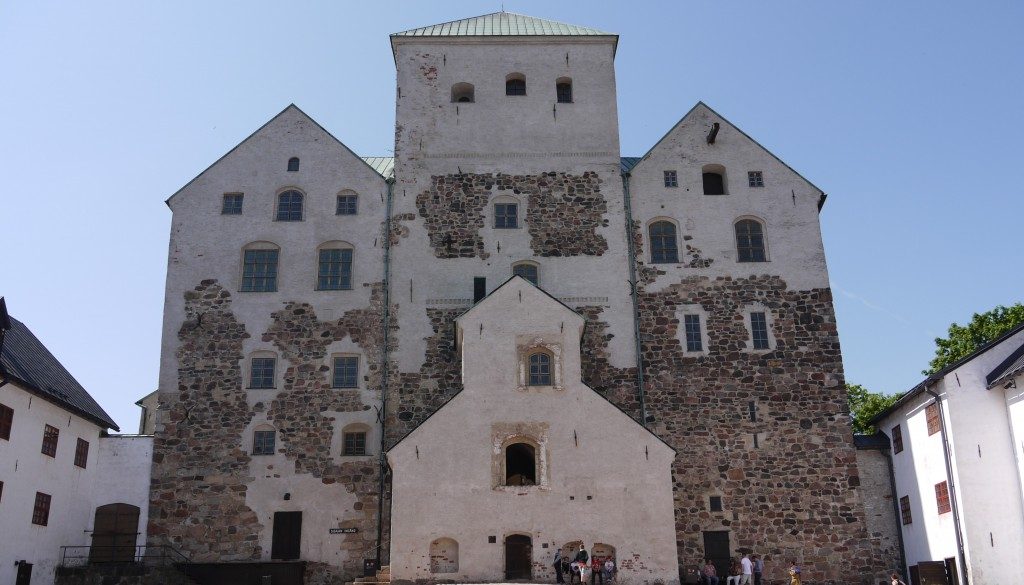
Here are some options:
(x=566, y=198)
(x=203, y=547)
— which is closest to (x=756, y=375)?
(x=566, y=198)

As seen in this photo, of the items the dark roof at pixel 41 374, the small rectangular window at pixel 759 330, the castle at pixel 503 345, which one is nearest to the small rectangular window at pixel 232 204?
the castle at pixel 503 345

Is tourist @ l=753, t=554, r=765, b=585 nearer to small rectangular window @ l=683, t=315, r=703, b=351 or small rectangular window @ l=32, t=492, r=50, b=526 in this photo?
small rectangular window @ l=683, t=315, r=703, b=351

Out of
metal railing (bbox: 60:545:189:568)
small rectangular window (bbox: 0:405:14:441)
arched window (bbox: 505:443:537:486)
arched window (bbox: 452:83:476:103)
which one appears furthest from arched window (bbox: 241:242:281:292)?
arched window (bbox: 505:443:537:486)

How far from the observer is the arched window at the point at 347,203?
3447cm

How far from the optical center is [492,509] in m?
27.9

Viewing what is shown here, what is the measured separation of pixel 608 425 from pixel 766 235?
10.1m

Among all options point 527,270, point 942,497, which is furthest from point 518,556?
point 942,497

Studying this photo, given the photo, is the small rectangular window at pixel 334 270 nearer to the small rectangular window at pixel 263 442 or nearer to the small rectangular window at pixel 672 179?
the small rectangular window at pixel 263 442

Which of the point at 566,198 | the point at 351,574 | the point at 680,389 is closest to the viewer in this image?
the point at 351,574

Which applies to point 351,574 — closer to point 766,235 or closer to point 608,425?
point 608,425

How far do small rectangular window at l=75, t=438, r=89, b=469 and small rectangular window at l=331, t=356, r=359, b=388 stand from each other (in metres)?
8.14

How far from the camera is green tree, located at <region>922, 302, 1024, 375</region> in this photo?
1594 inches

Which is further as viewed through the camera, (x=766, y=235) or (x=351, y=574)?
(x=766, y=235)

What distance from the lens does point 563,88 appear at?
3669 centimetres
